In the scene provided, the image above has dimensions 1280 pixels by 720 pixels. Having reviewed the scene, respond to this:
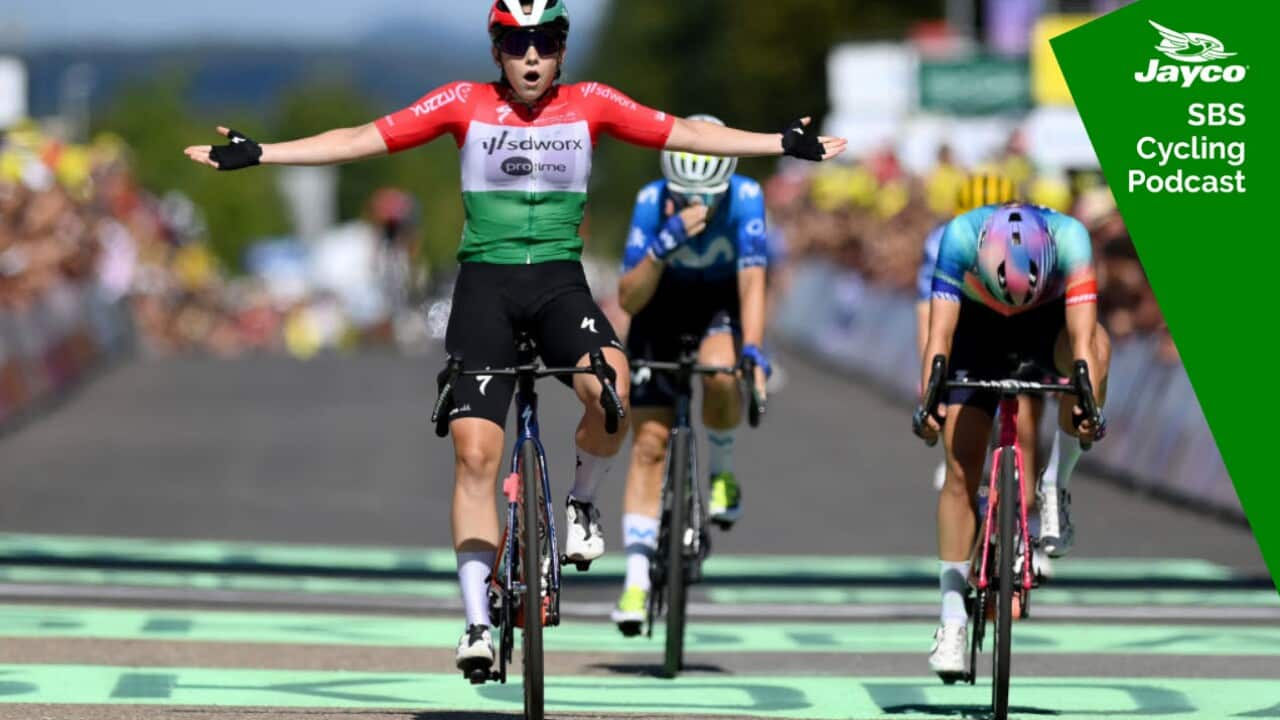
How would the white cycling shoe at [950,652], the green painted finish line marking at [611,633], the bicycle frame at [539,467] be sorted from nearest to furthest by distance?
the bicycle frame at [539,467]
the white cycling shoe at [950,652]
the green painted finish line marking at [611,633]

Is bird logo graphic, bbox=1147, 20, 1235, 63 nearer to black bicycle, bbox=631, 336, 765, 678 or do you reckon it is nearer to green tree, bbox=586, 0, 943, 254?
black bicycle, bbox=631, 336, 765, 678

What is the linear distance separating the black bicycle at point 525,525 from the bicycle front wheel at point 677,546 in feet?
6.62

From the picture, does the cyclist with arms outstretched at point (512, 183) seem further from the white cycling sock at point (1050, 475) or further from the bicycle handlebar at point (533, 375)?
the white cycling sock at point (1050, 475)

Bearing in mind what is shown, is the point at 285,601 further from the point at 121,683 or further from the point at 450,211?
the point at 450,211

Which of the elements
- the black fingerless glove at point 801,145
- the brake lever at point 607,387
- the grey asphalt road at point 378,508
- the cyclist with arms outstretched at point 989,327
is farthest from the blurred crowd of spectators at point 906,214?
the brake lever at point 607,387

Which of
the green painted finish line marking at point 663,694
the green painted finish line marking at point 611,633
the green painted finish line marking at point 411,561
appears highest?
the green painted finish line marking at point 411,561

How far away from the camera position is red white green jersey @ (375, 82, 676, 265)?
9.13 m

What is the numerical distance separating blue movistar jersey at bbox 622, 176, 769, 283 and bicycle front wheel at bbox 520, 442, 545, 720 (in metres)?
2.66

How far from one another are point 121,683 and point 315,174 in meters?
148

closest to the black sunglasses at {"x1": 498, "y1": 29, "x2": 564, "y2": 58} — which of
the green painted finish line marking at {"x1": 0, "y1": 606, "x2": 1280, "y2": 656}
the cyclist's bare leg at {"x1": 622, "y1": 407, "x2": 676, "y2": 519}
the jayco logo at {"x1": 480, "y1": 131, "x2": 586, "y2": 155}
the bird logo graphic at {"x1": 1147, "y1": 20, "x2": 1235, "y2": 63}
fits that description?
the jayco logo at {"x1": 480, "y1": 131, "x2": 586, "y2": 155}

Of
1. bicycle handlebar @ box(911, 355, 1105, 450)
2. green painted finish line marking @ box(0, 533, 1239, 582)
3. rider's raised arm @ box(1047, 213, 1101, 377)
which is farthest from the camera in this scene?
green painted finish line marking @ box(0, 533, 1239, 582)

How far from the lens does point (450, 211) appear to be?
588 ft

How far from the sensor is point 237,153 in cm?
899

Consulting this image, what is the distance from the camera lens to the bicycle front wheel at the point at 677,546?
11.0 m
